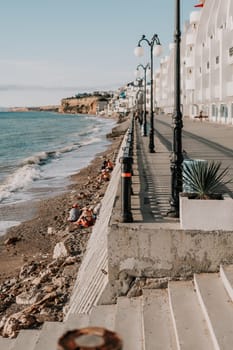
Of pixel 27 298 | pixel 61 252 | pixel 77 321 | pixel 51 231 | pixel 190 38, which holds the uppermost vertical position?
pixel 190 38

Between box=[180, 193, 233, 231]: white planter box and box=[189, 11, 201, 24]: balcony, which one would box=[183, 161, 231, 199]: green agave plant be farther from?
box=[189, 11, 201, 24]: balcony

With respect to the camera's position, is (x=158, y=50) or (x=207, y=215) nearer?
(x=207, y=215)

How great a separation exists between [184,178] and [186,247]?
63.6 inches

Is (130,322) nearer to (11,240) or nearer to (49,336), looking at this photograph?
(49,336)

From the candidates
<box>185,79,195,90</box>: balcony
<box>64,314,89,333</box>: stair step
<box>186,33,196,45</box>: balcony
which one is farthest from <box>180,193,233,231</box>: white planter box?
<box>186,33,196,45</box>: balcony

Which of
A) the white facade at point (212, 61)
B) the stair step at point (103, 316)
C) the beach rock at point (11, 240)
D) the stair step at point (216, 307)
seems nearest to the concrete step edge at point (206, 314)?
the stair step at point (216, 307)

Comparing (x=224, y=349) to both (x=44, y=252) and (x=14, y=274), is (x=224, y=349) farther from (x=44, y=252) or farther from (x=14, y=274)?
(x=44, y=252)

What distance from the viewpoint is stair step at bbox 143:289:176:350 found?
468 cm

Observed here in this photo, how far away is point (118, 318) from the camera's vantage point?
212 inches

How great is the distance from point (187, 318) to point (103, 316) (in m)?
1.16

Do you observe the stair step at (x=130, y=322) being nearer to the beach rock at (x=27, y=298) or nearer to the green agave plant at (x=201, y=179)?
the green agave plant at (x=201, y=179)

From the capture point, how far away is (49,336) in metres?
5.57

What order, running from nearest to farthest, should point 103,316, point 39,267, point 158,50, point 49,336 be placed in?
point 49,336
point 103,316
point 39,267
point 158,50

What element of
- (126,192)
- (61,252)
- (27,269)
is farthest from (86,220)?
(126,192)
